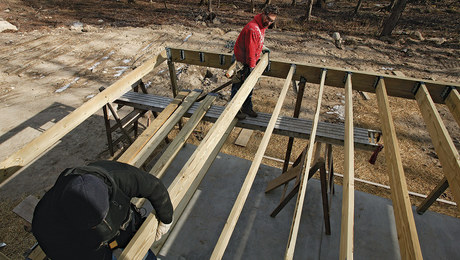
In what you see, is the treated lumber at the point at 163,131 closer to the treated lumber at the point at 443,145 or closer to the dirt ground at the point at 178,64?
the dirt ground at the point at 178,64

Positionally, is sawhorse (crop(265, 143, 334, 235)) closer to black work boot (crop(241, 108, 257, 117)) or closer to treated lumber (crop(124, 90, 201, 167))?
black work boot (crop(241, 108, 257, 117))

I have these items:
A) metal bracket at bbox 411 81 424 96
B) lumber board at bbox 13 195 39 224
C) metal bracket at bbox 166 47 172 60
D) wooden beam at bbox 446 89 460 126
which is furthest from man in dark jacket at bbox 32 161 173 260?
metal bracket at bbox 411 81 424 96

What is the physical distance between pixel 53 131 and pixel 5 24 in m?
15.1

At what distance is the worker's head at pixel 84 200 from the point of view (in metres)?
1.74

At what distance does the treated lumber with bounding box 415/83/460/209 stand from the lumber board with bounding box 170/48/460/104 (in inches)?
11.5

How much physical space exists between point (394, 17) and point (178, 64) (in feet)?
36.1

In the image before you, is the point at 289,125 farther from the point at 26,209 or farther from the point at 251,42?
the point at 26,209

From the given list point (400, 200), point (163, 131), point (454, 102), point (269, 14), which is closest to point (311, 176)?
point (400, 200)

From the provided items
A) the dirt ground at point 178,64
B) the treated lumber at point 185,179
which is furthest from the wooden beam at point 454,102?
the treated lumber at point 185,179

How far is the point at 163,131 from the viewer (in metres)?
4.29

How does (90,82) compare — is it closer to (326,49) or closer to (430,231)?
(326,49)

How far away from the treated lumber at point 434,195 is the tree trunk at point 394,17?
36.4 ft

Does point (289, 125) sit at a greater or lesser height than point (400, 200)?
lesser

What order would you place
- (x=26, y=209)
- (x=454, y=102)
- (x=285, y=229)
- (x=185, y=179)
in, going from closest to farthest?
(x=185, y=179) < (x=454, y=102) < (x=26, y=209) < (x=285, y=229)
